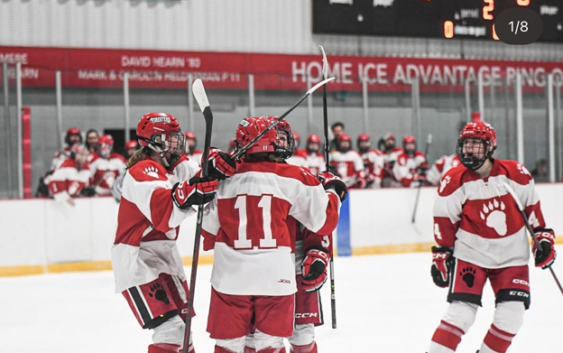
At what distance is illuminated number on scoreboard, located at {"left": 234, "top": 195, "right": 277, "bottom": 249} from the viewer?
2623 millimetres

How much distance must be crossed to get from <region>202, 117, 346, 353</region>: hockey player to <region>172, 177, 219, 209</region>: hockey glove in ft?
0.45

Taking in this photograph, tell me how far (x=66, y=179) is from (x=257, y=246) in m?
5.52

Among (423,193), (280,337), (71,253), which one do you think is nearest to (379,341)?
(280,337)

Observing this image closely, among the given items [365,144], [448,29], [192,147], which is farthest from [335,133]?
[448,29]

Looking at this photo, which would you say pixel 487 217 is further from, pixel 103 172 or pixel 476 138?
pixel 103 172

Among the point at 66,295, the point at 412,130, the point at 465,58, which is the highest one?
the point at 465,58

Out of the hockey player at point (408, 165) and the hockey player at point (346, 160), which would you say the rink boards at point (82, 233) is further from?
the hockey player at point (408, 165)

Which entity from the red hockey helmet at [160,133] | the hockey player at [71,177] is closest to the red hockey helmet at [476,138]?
the red hockey helmet at [160,133]

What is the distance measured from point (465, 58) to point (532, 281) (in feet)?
19.8

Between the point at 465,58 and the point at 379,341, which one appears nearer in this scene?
the point at 379,341

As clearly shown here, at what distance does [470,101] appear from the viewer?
9.88 m

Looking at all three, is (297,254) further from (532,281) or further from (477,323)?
(532,281)

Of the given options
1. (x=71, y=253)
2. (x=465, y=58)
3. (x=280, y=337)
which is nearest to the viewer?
(x=280, y=337)

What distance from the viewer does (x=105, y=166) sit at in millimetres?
8375
